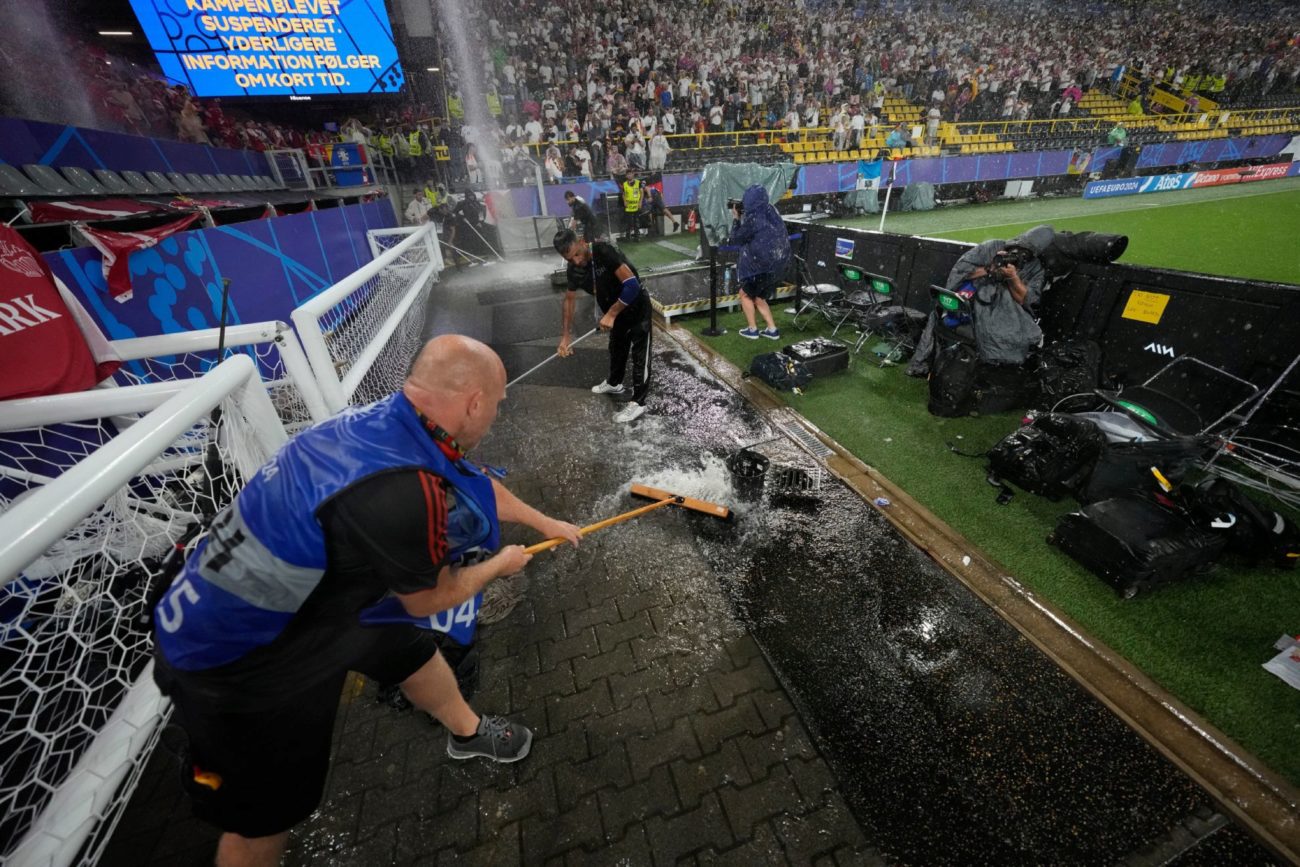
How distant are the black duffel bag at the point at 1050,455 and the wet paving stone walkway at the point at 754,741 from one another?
4.29 feet

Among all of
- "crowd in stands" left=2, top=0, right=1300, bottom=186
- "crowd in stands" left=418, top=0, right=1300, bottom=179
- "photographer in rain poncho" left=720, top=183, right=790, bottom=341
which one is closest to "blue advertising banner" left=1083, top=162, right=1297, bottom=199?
"crowd in stands" left=2, top=0, right=1300, bottom=186

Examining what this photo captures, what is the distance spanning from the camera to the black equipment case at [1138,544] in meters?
2.98

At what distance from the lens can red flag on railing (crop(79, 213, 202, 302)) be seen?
12.8ft

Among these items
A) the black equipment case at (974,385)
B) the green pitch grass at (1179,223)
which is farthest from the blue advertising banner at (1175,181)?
the black equipment case at (974,385)

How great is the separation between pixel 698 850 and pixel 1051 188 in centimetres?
2746

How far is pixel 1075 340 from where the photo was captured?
16.6ft

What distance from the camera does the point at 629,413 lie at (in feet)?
18.0

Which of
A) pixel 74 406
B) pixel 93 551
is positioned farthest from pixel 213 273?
pixel 93 551

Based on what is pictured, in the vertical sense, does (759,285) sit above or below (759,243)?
below

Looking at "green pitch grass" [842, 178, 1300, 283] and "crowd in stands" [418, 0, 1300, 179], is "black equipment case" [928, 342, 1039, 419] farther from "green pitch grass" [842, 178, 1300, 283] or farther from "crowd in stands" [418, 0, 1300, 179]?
"crowd in stands" [418, 0, 1300, 179]

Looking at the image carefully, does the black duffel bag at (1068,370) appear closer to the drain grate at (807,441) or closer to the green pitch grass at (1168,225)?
the drain grate at (807,441)

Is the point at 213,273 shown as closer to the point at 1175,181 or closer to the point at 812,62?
the point at 812,62

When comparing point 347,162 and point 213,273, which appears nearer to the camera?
point 213,273

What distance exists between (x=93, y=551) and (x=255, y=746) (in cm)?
126
